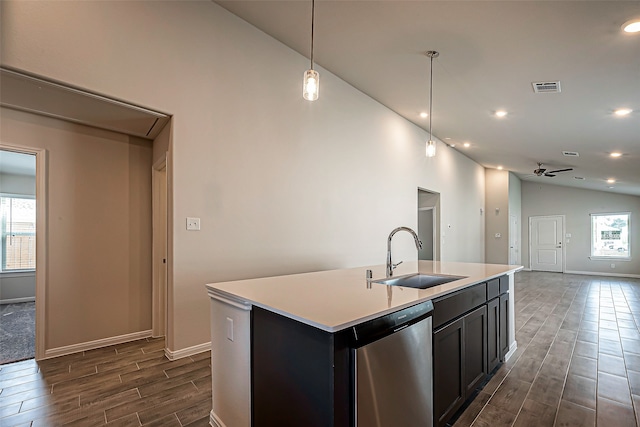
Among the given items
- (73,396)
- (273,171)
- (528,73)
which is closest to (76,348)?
(73,396)

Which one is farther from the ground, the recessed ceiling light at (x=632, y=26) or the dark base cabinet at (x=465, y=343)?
the recessed ceiling light at (x=632, y=26)

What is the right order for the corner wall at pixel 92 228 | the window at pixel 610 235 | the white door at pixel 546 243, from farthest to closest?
the white door at pixel 546 243
the window at pixel 610 235
the corner wall at pixel 92 228

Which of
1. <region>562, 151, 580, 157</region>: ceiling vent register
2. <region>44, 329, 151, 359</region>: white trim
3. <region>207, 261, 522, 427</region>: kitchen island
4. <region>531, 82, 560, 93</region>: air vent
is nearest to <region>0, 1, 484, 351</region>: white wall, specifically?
<region>44, 329, 151, 359</region>: white trim

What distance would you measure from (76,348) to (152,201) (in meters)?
1.57

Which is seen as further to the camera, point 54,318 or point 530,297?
point 530,297

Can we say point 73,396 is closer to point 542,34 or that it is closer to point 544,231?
point 542,34

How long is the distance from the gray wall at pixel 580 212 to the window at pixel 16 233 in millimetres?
13422

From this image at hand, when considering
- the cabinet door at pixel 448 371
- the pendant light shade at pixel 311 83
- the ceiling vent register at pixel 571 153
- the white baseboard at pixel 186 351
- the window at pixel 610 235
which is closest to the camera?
the cabinet door at pixel 448 371

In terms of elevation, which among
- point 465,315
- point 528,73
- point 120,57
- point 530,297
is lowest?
point 530,297

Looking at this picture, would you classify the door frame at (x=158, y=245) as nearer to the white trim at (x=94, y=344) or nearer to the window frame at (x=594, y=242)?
the white trim at (x=94, y=344)

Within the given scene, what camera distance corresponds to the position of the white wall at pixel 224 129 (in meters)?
2.35

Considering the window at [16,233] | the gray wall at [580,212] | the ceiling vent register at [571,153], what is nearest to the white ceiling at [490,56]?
the ceiling vent register at [571,153]

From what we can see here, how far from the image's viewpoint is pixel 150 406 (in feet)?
6.77

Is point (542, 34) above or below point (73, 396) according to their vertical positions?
above
